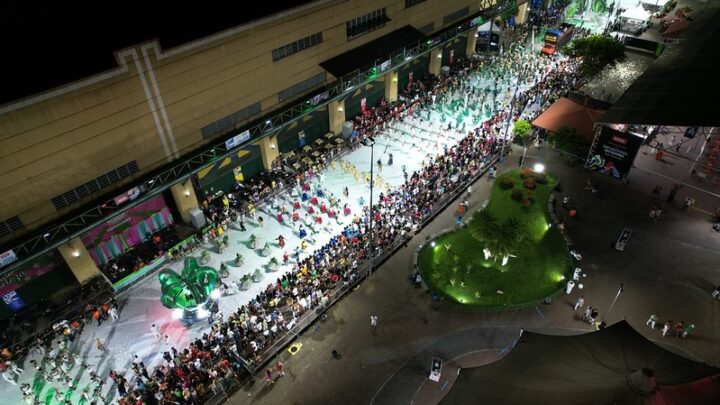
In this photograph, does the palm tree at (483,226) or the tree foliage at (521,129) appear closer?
the palm tree at (483,226)

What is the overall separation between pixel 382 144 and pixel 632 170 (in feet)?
71.0

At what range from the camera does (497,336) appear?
2650cm

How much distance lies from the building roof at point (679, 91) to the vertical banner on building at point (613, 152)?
2094mm

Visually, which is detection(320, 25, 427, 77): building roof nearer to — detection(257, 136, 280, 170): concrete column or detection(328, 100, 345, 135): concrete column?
detection(328, 100, 345, 135): concrete column

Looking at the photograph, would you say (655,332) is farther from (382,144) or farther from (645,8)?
(645,8)

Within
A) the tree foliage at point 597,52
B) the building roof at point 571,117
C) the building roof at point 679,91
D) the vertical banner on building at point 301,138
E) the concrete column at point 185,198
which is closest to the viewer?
the building roof at point 679,91

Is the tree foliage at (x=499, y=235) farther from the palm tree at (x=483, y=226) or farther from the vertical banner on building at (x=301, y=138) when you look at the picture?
the vertical banner on building at (x=301, y=138)

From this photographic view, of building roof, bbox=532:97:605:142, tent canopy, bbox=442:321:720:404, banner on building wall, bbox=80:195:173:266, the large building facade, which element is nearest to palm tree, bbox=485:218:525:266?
tent canopy, bbox=442:321:720:404

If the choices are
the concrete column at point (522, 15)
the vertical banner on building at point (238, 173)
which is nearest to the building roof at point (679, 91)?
the concrete column at point (522, 15)

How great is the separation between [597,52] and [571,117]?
37.9 feet

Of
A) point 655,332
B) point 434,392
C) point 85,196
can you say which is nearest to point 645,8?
point 655,332

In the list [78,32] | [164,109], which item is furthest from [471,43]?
[78,32]

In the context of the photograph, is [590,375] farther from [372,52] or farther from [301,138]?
[372,52]

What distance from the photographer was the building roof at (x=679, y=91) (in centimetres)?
3145
